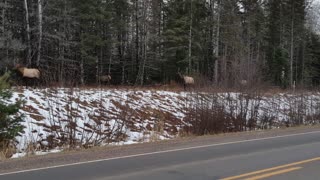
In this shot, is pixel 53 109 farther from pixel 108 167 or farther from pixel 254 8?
pixel 254 8

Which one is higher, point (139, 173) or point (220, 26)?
point (220, 26)

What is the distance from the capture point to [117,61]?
181ft

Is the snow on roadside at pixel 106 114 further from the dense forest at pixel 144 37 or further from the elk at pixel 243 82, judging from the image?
the dense forest at pixel 144 37

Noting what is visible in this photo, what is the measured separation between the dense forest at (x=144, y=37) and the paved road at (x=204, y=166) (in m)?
21.9

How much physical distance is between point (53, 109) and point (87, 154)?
695cm

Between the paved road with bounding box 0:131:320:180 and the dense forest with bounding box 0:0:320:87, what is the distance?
21.9 m

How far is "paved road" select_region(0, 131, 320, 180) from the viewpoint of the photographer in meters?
9.73

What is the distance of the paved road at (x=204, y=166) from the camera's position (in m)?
9.73

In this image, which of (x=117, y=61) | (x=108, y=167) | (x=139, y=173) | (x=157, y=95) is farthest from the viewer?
(x=117, y=61)

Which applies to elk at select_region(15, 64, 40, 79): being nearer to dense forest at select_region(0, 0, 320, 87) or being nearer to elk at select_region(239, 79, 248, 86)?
dense forest at select_region(0, 0, 320, 87)

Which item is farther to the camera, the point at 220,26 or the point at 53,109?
the point at 220,26

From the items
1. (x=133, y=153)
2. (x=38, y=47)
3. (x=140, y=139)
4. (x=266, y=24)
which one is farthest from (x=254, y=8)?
(x=133, y=153)

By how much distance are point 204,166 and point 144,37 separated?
4033 cm

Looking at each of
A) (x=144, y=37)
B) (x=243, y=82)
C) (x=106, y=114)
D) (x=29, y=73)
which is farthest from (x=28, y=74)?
(x=144, y=37)
